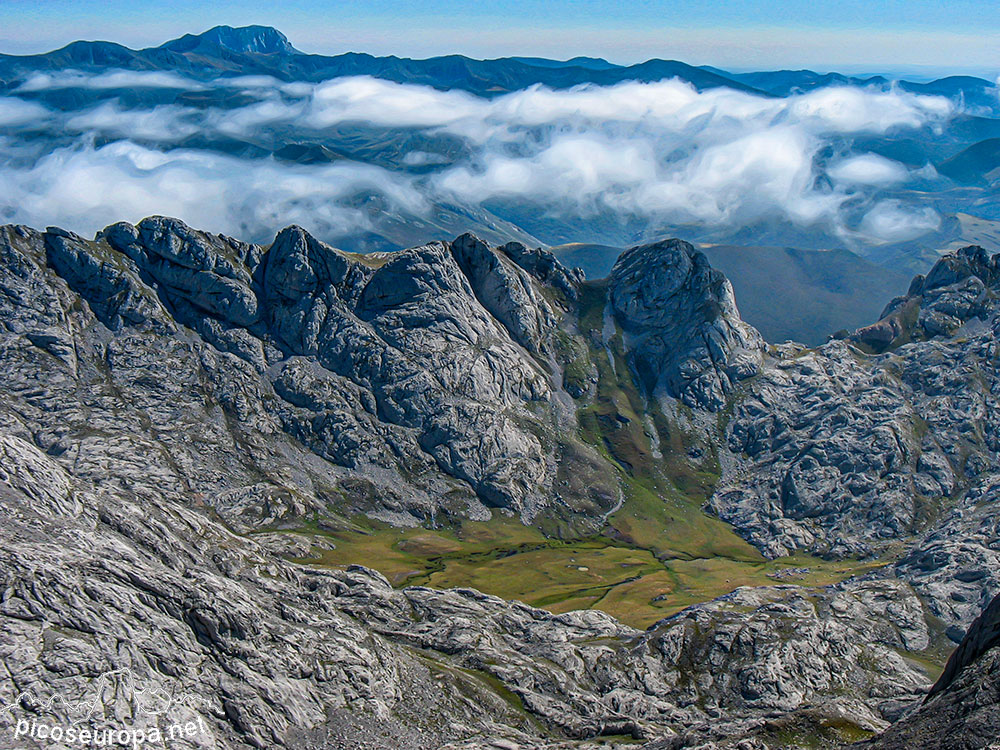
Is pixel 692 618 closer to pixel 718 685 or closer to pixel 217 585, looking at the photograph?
pixel 718 685

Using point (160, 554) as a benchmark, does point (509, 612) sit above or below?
below

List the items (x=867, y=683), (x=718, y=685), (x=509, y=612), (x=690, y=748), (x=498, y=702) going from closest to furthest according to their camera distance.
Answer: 1. (x=690, y=748)
2. (x=498, y=702)
3. (x=718, y=685)
4. (x=867, y=683)
5. (x=509, y=612)

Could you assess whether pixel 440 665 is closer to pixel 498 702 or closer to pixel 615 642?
pixel 498 702

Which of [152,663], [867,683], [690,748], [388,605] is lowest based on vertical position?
[867,683]

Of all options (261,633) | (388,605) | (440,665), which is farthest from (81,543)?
(388,605)

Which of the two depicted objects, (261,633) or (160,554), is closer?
(261,633)

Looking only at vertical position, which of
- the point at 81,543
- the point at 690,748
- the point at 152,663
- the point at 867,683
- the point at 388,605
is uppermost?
the point at 81,543

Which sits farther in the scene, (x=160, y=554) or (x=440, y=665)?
(x=440, y=665)

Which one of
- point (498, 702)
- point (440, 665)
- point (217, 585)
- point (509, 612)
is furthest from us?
point (509, 612)

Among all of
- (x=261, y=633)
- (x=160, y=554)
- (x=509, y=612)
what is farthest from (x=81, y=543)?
(x=509, y=612)
